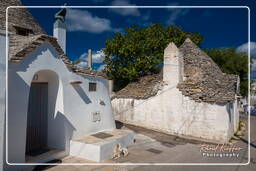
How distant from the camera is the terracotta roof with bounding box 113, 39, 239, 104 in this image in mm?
11672

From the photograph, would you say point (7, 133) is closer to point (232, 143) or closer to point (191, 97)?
point (191, 97)

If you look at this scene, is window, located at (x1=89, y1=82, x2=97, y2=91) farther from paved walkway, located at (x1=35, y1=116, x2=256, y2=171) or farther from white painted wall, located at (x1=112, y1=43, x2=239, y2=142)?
white painted wall, located at (x1=112, y1=43, x2=239, y2=142)

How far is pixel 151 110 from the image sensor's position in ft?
47.0

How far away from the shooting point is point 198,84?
12.7m

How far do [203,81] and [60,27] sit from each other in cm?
948

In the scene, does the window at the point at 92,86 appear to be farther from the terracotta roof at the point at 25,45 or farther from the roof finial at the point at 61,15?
the roof finial at the point at 61,15

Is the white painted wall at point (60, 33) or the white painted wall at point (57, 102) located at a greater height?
the white painted wall at point (60, 33)

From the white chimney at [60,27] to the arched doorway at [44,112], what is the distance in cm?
313

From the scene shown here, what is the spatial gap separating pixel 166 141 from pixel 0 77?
874cm

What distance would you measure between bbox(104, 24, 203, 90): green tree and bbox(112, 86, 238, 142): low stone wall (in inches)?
168

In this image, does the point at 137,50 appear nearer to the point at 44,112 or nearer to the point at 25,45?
the point at 44,112

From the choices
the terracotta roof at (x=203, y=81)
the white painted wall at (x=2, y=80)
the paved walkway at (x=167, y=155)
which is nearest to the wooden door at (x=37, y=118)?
the paved walkway at (x=167, y=155)

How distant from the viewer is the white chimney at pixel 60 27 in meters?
10.1

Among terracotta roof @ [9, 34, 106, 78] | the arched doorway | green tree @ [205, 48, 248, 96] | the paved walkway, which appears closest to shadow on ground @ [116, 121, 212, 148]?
the paved walkway
